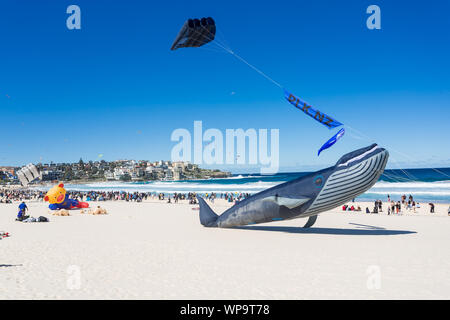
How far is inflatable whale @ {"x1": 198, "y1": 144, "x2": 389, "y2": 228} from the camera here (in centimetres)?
1526

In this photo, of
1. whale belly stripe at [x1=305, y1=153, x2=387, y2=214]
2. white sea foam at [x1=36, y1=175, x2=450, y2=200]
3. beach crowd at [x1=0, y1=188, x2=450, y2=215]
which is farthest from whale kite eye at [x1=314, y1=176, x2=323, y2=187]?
white sea foam at [x1=36, y1=175, x2=450, y2=200]

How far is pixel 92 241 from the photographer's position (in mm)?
15664

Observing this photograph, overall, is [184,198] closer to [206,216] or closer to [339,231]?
[206,216]

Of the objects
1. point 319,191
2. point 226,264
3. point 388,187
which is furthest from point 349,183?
point 388,187

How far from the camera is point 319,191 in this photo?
16156mm

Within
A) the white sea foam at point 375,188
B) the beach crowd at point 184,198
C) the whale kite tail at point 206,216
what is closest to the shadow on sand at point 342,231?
the whale kite tail at point 206,216

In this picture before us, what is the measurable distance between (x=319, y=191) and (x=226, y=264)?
6.83 m

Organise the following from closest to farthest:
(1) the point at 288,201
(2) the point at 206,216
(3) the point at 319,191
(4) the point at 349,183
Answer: (4) the point at 349,183 → (3) the point at 319,191 → (1) the point at 288,201 → (2) the point at 206,216

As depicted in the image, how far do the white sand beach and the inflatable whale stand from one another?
1.13 m

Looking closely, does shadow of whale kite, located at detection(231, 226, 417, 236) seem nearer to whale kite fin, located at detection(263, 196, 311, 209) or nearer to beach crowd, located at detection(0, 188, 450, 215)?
whale kite fin, located at detection(263, 196, 311, 209)
